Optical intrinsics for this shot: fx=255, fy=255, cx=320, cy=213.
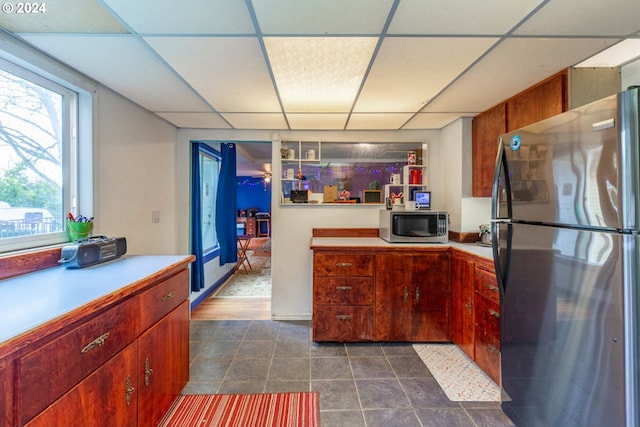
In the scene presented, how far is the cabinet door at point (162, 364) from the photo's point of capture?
1302 millimetres

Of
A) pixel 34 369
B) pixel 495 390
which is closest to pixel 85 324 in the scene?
pixel 34 369

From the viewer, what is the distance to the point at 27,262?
1345mm

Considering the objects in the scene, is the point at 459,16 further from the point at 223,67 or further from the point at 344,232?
the point at 344,232

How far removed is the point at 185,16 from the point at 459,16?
4.23ft

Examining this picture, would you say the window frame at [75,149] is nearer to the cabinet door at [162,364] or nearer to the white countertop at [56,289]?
the white countertop at [56,289]

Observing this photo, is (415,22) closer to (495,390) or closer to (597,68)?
(597,68)

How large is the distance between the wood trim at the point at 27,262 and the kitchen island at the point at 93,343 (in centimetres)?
5

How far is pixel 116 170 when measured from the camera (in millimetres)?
2064

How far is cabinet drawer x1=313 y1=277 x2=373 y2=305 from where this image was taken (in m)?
2.36

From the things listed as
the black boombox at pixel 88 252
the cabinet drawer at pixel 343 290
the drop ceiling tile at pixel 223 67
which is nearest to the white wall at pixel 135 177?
the black boombox at pixel 88 252

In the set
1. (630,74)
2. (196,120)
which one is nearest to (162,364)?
(196,120)

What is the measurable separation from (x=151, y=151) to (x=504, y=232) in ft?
9.75

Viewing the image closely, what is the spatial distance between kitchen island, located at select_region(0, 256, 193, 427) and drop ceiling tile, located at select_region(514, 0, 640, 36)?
229 cm

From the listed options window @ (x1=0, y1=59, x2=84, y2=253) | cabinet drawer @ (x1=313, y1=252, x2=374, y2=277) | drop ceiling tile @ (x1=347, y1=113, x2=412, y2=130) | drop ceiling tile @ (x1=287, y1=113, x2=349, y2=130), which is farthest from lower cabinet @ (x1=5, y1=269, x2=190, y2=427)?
drop ceiling tile @ (x1=347, y1=113, x2=412, y2=130)
